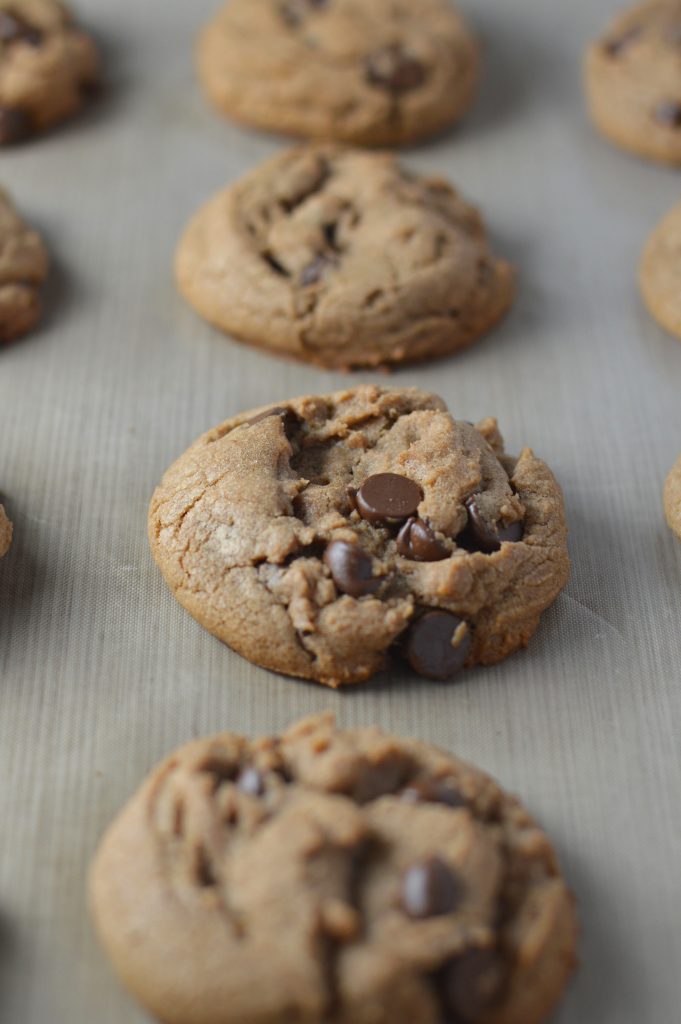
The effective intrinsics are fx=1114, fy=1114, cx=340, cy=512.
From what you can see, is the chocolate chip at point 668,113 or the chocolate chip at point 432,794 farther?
the chocolate chip at point 668,113

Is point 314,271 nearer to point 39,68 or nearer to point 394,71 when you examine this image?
point 394,71

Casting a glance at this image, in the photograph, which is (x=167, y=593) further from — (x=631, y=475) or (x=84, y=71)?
(x=84, y=71)

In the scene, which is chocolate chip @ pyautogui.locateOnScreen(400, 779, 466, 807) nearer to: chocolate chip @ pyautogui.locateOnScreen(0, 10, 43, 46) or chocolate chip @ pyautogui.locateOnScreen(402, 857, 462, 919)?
chocolate chip @ pyautogui.locateOnScreen(402, 857, 462, 919)

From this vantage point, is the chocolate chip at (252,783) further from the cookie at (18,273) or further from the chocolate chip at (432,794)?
the cookie at (18,273)

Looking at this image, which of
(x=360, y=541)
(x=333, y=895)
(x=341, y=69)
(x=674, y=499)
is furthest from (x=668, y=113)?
(x=333, y=895)

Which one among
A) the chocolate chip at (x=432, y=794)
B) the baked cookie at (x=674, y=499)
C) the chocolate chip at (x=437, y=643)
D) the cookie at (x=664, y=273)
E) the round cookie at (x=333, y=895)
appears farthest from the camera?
the cookie at (x=664, y=273)

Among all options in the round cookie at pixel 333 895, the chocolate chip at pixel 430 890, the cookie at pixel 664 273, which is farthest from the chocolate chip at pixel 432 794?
the cookie at pixel 664 273

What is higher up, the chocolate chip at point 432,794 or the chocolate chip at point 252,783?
the chocolate chip at point 252,783

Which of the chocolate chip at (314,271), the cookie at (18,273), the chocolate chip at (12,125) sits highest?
the chocolate chip at (12,125)

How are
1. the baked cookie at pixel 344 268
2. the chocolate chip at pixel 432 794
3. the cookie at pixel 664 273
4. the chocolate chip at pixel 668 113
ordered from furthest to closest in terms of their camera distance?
the chocolate chip at pixel 668 113 → the cookie at pixel 664 273 → the baked cookie at pixel 344 268 → the chocolate chip at pixel 432 794
